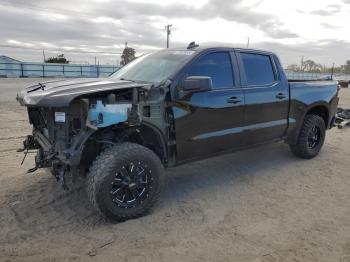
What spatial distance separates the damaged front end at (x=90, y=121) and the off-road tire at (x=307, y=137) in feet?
9.62

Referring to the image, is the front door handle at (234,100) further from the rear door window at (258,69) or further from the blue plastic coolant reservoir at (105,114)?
the blue plastic coolant reservoir at (105,114)

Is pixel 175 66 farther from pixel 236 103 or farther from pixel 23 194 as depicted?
pixel 23 194

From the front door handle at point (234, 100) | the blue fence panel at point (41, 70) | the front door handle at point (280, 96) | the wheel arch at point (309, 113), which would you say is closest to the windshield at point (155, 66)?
the front door handle at point (234, 100)

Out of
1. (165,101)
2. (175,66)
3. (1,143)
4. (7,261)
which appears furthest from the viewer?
(1,143)

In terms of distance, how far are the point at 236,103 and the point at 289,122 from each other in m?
1.40

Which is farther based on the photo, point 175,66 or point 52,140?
point 175,66

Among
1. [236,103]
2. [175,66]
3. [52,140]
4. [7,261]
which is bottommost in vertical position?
[7,261]

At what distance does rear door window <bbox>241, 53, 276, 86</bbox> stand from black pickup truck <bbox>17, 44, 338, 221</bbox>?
0.6 inches

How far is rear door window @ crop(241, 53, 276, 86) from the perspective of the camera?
4.91 meters

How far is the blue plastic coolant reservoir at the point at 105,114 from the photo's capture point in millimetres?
3459

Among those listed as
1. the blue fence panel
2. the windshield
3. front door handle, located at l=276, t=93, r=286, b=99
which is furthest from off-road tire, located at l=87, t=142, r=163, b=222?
the blue fence panel

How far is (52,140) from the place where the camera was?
3.85 m

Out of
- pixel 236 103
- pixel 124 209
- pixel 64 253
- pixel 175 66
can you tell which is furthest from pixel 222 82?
pixel 64 253

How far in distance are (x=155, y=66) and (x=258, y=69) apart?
60.1 inches
